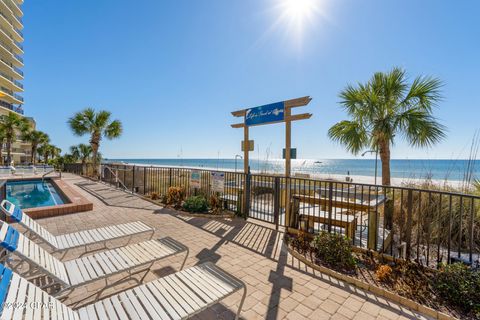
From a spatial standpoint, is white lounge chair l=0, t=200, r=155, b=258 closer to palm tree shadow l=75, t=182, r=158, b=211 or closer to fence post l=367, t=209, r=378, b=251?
palm tree shadow l=75, t=182, r=158, b=211

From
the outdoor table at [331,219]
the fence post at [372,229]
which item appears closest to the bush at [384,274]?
the fence post at [372,229]

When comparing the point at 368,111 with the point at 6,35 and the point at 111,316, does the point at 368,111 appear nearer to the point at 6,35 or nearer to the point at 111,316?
the point at 111,316

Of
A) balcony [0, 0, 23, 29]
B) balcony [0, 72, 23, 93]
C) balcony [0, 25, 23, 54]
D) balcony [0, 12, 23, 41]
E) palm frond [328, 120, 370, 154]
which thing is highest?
balcony [0, 0, 23, 29]

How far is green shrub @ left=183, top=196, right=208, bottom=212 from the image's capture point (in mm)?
5785

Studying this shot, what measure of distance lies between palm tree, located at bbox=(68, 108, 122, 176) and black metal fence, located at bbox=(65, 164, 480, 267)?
10.6 metres

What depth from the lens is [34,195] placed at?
998 cm

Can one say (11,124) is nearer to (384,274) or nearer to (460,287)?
(384,274)

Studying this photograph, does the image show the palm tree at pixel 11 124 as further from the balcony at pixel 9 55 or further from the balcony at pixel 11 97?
the balcony at pixel 9 55

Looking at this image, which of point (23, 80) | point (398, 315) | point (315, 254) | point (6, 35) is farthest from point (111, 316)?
point (23, 80)

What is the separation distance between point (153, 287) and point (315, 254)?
8.52 feet

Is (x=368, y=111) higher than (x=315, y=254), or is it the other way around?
(x=368, y=111)

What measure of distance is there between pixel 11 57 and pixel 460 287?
51.2 meters

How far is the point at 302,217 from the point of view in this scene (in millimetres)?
4352

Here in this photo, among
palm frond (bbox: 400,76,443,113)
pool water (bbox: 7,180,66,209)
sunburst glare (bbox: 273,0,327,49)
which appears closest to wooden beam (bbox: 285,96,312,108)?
palm frond (bbox: 400,76,443,113)
